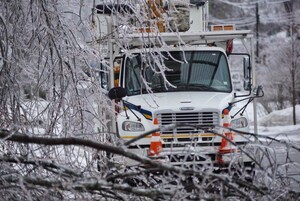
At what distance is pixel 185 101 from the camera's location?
31.7 ft

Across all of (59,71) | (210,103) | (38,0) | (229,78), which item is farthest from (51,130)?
(229,78)

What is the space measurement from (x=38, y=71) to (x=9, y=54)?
403 mm

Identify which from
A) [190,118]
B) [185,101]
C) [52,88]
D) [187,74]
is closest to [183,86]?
[187,74]

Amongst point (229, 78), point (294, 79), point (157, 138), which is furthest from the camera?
point (294, 79)

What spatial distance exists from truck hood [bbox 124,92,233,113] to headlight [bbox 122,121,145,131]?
0.29 m

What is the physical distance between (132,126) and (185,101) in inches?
36.4

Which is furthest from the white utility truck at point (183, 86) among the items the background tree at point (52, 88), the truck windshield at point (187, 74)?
the background tree at point (52, 88)

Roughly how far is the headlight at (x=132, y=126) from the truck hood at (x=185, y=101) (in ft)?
0.96

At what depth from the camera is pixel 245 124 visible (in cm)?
963

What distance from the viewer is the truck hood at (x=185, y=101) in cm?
949

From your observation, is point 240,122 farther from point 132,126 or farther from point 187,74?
point 132,126

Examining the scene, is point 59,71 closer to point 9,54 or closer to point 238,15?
point 9,54

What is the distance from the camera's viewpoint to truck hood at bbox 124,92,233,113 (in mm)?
9492

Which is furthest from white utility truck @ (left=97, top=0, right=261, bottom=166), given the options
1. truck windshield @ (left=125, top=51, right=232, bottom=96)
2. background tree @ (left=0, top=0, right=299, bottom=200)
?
background tree @ (left=0, top=0, right=299, bottom=200)
